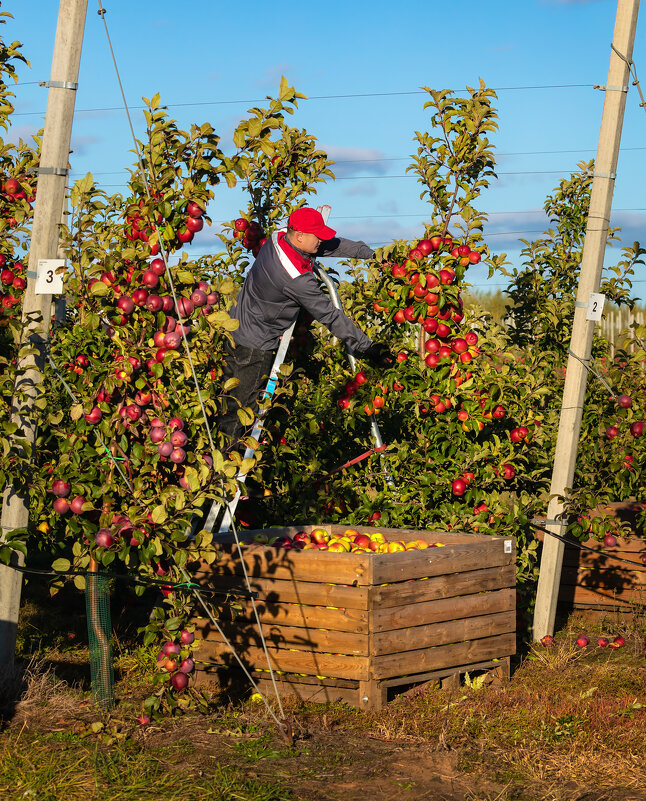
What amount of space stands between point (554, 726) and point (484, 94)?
149 inches

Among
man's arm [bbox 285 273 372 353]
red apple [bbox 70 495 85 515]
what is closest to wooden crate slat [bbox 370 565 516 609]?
red apple [bbox 70 495 85 515]

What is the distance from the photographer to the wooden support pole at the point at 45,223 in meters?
4.70

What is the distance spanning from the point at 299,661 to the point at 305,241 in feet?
7.85

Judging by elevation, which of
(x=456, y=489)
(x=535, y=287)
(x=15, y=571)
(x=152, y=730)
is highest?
(x=535, y=287)

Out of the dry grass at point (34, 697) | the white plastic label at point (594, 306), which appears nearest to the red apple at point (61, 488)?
the dry grass at point (34, 697)

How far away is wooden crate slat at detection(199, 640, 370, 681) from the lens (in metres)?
4.64

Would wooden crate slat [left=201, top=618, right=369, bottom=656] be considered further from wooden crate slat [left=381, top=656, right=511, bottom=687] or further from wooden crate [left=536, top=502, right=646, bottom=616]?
wooden crate [left=536, top=502, right=646, bottom=616]

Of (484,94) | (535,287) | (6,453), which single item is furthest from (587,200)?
(6,453)

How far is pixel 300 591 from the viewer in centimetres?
480

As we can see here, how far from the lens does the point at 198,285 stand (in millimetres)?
4637

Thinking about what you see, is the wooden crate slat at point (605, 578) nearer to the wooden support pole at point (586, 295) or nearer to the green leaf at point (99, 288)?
the wooden support pole at point (586, 295)

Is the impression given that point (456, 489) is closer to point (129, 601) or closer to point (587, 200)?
point (129, 601)

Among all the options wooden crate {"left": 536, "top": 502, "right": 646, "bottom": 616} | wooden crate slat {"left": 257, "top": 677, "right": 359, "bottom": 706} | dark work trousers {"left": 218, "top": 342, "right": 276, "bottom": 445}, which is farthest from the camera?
wooden crate {"left": 536, "top": 502, "right": 646, "bottom": 616}

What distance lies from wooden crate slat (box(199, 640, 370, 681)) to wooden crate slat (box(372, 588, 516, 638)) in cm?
21
